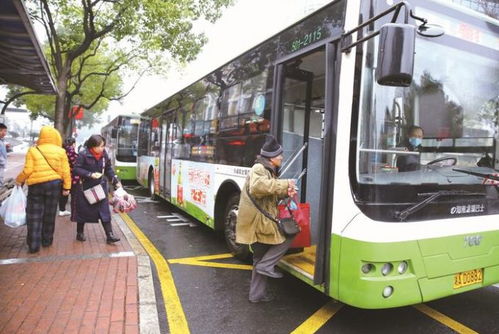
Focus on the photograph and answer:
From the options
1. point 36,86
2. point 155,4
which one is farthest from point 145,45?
point 36,86

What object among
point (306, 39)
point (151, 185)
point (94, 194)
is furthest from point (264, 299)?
point (151, 185)

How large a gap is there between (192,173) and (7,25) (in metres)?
3.74

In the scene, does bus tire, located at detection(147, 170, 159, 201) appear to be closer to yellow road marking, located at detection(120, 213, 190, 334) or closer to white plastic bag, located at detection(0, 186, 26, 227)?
yellow road marking, located at detection(120, 213, 190, 334)

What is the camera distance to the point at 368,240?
3.08 metres

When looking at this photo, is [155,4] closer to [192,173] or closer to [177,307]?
[192,173]

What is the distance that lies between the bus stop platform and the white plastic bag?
17.5 inches

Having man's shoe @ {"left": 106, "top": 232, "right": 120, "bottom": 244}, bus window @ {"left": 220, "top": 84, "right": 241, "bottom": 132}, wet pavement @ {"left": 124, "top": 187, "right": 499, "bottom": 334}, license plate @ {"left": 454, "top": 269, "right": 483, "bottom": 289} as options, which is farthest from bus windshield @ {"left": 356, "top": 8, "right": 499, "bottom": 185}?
man's shoe @ {"left": 106, "top": 232, "right": 120, "bottom": 244}

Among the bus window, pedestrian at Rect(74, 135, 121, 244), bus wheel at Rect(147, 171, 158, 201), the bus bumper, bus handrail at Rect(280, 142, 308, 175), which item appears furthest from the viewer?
bus wheel at Rect(147, 171, 158, 201)

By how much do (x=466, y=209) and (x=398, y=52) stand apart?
169 centimetres

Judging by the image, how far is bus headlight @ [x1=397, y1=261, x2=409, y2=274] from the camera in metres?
3.16

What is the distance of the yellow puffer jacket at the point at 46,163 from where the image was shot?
17.8 feet

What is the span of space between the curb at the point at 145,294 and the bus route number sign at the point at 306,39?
9.85 ft

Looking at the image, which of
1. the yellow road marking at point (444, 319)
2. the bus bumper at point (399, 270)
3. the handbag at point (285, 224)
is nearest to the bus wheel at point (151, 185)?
the handbag at point (285, 224)

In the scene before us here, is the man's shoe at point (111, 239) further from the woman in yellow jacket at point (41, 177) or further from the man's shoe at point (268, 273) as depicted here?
the man's shoe at point (268, 273)
